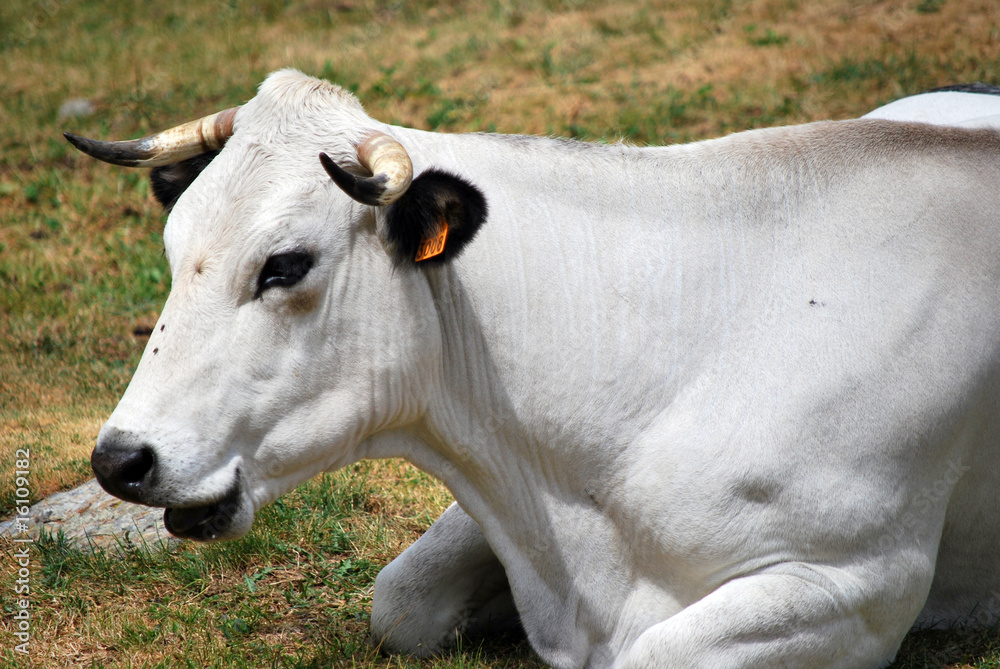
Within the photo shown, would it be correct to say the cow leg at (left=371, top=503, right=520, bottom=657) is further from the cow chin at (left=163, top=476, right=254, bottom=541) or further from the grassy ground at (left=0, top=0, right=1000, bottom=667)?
the cow chin at (left=163, top=476, right=254, bottom=541)

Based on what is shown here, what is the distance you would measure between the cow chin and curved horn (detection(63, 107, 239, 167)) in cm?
121

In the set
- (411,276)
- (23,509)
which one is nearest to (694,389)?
(411,276)

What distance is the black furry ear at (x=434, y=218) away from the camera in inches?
124

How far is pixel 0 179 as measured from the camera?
10.7 metres

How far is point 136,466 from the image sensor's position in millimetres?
3049

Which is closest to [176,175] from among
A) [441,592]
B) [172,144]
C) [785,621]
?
[172,144]

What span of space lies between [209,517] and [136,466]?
0.32 m

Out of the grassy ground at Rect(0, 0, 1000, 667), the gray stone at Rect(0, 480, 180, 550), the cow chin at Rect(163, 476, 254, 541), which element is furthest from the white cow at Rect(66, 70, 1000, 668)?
the gray stone at Rect(0, 480, 180, 550)

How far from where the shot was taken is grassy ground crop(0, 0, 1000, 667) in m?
4.30

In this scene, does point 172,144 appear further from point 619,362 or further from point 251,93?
point 251,93

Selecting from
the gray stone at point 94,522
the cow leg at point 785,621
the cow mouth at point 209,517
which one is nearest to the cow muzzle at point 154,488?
the cow mouth at point 209,517

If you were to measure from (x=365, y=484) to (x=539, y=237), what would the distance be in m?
2.25

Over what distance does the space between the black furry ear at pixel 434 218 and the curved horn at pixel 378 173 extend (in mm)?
102

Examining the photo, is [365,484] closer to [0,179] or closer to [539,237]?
[539,237]
